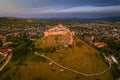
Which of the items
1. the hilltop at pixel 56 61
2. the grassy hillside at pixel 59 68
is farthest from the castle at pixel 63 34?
the grassy hillside at pixel 59 68

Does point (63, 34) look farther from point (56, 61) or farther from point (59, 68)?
point (59, 68)

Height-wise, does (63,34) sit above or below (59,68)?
above

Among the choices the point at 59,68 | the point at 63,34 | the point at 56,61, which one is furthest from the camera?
the point at 63,34

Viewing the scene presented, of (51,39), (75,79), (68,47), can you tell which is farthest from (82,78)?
(51,39)

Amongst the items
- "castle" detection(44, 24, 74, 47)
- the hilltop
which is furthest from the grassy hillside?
"castle" detection(44, 24, 74, 47)

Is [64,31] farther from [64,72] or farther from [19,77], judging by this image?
[19,77]

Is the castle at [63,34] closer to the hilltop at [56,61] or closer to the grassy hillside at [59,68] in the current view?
the hilltop at [56,61]

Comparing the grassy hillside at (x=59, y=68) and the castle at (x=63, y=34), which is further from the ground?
the castle at (x=63, y=34)

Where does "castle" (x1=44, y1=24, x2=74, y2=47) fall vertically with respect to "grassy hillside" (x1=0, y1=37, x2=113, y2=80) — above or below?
above

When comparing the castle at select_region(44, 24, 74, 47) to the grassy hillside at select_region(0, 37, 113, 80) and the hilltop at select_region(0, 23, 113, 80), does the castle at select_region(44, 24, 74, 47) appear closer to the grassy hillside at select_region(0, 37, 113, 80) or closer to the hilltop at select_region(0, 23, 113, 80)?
the hilltop at select_region(0, 23, 113, 80)

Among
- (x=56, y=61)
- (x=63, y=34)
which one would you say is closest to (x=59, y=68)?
(x=56, y=61)
